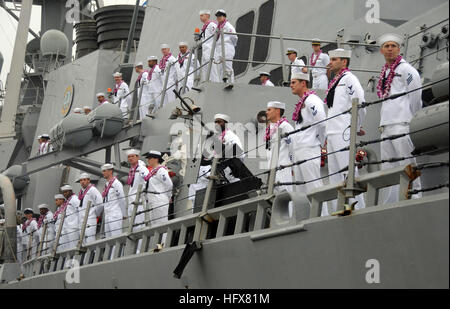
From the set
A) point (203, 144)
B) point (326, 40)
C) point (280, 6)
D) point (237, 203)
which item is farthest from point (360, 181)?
point (280, 6)

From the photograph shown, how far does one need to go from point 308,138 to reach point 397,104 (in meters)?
1.00

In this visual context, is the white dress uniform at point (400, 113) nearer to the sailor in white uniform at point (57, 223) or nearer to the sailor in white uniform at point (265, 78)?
the sailor in white uniform at point (265, 78)

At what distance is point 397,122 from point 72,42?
17457 mm

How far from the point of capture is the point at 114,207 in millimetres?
10711

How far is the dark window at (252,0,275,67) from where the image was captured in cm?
1121

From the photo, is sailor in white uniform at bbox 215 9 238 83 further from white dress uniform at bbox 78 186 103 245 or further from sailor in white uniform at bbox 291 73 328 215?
sailor in white uniform at bbox 291 73 328 215

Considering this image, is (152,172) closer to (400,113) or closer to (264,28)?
(264,28)

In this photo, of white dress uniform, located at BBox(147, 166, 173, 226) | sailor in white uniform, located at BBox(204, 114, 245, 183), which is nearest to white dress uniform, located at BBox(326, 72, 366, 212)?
sailor in white uniform, located at BBox(204, 114, 245, 183)

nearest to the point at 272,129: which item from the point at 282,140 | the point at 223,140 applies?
the point at 282,140

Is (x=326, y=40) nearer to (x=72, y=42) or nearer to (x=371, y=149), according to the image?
(x=371, y=149)

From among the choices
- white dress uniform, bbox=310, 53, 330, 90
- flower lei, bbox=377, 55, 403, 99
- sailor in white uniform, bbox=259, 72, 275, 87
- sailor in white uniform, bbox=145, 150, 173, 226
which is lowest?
flower lei, bbox=377, 55, 403, 99

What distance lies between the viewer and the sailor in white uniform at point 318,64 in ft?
32.0

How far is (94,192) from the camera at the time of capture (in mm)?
11242
